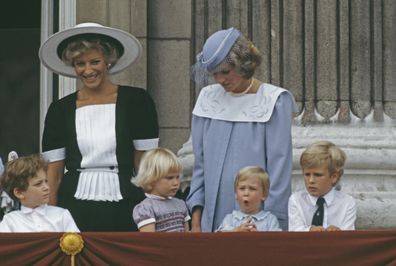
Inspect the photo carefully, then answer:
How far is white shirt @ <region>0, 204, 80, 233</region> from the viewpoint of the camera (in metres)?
10.0

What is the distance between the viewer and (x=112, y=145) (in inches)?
415

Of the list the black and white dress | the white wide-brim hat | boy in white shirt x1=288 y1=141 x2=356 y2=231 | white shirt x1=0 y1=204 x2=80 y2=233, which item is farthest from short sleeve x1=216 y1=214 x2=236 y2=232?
the white wide-brim hat

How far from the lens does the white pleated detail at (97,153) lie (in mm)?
10492

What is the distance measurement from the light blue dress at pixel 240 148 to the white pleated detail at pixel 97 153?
0.46m

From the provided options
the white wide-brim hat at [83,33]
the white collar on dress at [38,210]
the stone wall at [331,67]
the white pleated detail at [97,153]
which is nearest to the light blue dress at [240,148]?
the white pleated detail at [97,153]

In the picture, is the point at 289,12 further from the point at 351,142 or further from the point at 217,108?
the point at 217,108

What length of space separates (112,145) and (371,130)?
8.61 ft

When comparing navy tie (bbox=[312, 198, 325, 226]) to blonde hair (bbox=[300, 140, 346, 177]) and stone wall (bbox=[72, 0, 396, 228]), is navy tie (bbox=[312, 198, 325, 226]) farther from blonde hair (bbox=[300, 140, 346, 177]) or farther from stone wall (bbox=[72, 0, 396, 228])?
stone wall (bbox=[72, 0, 396, 228])

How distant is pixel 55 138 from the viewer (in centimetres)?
1070

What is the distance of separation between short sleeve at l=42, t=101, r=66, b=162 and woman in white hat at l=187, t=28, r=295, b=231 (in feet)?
2.60

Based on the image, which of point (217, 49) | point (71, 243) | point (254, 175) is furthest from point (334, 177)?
point (71, 243)

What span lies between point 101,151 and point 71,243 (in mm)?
1166

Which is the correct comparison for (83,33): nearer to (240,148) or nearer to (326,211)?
(240,148)

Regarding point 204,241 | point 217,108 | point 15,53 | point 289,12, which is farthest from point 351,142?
point 15,53
